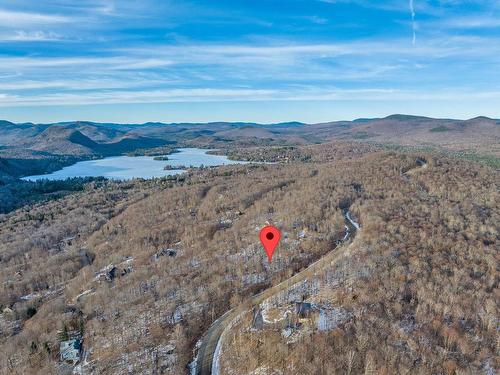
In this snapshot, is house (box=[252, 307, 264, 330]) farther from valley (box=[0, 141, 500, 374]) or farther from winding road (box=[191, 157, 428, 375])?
winding road (box=[191, 157, 428, 375])

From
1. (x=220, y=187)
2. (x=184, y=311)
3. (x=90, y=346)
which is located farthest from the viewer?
(x=220, y=187)

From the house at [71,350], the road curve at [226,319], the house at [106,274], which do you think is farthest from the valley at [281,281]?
the house at [71,350]

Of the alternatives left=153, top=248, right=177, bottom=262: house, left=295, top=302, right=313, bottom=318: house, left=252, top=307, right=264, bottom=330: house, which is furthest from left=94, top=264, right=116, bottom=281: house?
left=295, top=302, right=313, bottom=318: house

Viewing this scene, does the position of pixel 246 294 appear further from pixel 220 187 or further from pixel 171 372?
pixel 220 187

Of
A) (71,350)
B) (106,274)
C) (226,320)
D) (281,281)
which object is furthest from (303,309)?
(106,274)

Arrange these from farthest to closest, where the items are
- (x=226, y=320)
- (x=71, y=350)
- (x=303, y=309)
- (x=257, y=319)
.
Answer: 1. (x=226, y=320)
2. (x=71, y=350)
3. (x=257, y=319)
4. (x=303, y=309)

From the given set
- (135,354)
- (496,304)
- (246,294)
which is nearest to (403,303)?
(496,304)

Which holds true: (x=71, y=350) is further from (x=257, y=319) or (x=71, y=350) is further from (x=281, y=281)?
(x=281, y=281)
